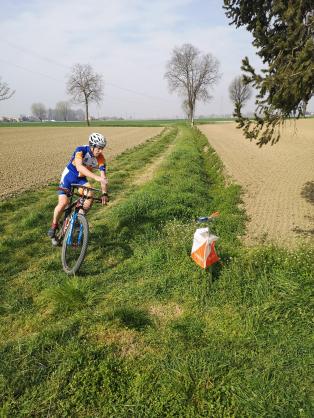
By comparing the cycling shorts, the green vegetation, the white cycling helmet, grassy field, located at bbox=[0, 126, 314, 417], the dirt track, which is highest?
the green vegetation

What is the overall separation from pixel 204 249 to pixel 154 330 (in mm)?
1434

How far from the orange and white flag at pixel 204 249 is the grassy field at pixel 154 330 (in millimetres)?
229

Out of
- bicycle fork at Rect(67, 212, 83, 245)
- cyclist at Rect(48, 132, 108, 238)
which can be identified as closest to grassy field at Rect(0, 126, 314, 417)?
bicycle fork at Rect(67, 212, 83, 245)

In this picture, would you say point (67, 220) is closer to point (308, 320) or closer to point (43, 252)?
point (43, 252)

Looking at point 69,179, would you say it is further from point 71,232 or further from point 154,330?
point 154,330

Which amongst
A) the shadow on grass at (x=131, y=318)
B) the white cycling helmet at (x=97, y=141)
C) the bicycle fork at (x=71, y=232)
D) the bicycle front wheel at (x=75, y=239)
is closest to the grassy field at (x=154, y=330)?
the shadow on grass at (x=131, y=318)

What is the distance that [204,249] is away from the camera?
14.6 feet

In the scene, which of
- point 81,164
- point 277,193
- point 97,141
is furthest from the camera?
point 277,193

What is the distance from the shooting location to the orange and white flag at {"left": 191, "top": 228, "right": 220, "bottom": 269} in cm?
444

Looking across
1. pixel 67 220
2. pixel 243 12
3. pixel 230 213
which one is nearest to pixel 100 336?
pixel 67 220

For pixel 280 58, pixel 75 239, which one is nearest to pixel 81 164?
pixel 75 239

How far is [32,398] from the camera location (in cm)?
272

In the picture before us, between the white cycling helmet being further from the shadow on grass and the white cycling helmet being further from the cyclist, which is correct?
the shadow on grass

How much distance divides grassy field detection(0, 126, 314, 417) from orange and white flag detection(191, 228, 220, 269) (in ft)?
0.75
